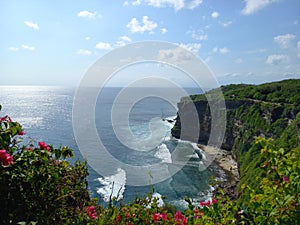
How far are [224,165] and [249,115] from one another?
14.3 meters

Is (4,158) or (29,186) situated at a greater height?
(4,158)

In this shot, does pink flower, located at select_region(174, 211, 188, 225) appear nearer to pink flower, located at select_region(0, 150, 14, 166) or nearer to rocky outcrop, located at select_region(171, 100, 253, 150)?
pink flower, located at select_region(0, 150, 14, 166)

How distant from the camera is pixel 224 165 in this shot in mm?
50125

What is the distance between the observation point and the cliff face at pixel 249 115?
4906cm

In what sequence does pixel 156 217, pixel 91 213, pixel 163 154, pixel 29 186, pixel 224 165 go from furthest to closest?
pixel 163 154, pixel 224 165, pixel 156 217, pixel 91 213, pixel 29 186

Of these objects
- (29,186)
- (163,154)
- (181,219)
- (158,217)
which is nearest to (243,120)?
(163,154)

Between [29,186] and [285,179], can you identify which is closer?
[29,186]

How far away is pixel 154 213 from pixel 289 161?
1.42 m

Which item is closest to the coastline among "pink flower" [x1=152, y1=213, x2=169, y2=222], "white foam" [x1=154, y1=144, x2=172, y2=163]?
"white foam" [x1=154, y1=144, x2=172, y2=163]

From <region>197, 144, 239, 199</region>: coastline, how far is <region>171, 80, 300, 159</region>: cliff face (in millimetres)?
2036

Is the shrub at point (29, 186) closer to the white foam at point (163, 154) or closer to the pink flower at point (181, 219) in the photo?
the pink flower at point (181, 219)

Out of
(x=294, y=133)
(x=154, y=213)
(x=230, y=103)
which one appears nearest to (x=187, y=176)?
(x=294, y=133)

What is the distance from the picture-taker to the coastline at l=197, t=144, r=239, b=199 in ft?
128

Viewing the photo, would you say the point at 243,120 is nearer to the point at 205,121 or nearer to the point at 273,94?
the point at 273,94
